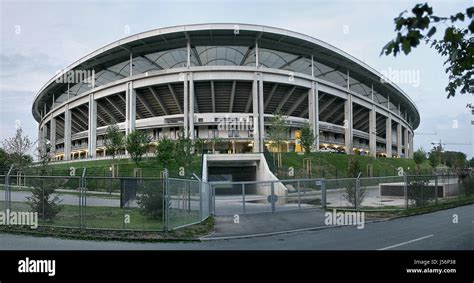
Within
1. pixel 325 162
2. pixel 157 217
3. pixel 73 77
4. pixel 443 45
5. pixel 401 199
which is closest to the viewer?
pixel 443 45

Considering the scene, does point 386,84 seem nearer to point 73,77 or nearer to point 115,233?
point 73,77

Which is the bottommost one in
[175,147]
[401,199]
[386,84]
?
[401,199]

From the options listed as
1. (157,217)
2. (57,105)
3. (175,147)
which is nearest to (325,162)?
(175,147)

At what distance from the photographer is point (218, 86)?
6022 centimetres

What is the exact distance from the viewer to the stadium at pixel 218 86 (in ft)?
189

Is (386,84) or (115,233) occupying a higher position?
(386,84)

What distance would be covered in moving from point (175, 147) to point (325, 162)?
73.0ft

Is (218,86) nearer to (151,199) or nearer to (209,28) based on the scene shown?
(209,28)

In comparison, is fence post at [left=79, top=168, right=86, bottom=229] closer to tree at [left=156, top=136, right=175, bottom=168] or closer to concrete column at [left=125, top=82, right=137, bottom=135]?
tree at [left=156, top=136, right=175, bottom=168]

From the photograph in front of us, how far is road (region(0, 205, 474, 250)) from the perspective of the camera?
9484 millimetres

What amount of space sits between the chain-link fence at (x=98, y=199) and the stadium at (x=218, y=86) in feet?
125

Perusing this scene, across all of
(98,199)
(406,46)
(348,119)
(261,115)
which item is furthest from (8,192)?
(348,119)

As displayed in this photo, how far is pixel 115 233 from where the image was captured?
1166 centimetres

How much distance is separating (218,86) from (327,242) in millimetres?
51732
